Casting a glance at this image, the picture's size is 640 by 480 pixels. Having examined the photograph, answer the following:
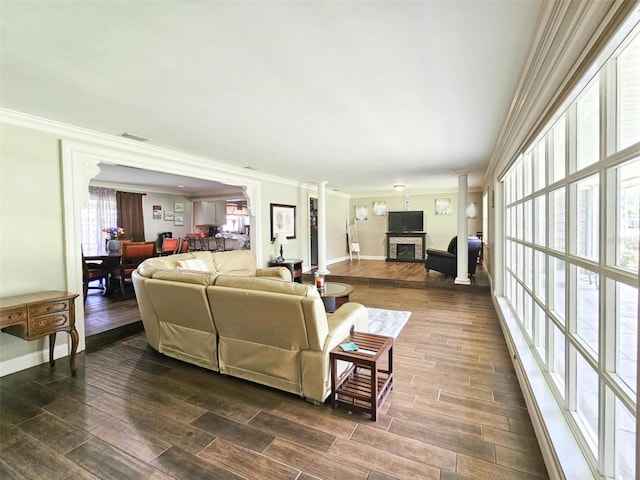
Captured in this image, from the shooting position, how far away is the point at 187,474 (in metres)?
1.61

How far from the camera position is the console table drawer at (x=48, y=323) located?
2.52 m

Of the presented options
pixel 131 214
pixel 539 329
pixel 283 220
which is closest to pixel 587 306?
pixel 539 329

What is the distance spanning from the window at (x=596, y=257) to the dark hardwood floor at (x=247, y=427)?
1.58ft

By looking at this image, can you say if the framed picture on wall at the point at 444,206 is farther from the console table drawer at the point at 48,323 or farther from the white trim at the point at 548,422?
the console table drawer at the point at 48,323

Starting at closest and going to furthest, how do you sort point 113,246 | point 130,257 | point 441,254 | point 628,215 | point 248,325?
point 628,215, point 248,325, point 130,257, point 113,246, point 441,254

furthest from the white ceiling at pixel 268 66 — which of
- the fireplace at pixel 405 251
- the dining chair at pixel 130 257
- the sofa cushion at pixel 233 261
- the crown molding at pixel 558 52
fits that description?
the fireplace at pixel 405 251

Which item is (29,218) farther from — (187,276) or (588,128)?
(588,128)

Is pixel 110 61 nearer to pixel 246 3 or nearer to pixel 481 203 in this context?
pixel 246 3

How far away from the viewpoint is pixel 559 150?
6.16ft

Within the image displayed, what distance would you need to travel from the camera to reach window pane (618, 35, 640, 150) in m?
1.01

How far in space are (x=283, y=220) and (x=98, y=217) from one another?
14.8ft

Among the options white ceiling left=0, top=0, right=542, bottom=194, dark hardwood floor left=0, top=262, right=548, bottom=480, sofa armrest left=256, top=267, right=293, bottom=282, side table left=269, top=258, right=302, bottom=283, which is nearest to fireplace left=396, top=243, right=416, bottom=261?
side table left=269, top=258, right=302, bottom=283

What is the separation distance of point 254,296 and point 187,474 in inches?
41.2

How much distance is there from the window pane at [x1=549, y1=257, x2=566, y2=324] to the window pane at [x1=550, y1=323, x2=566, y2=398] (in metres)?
0.11
